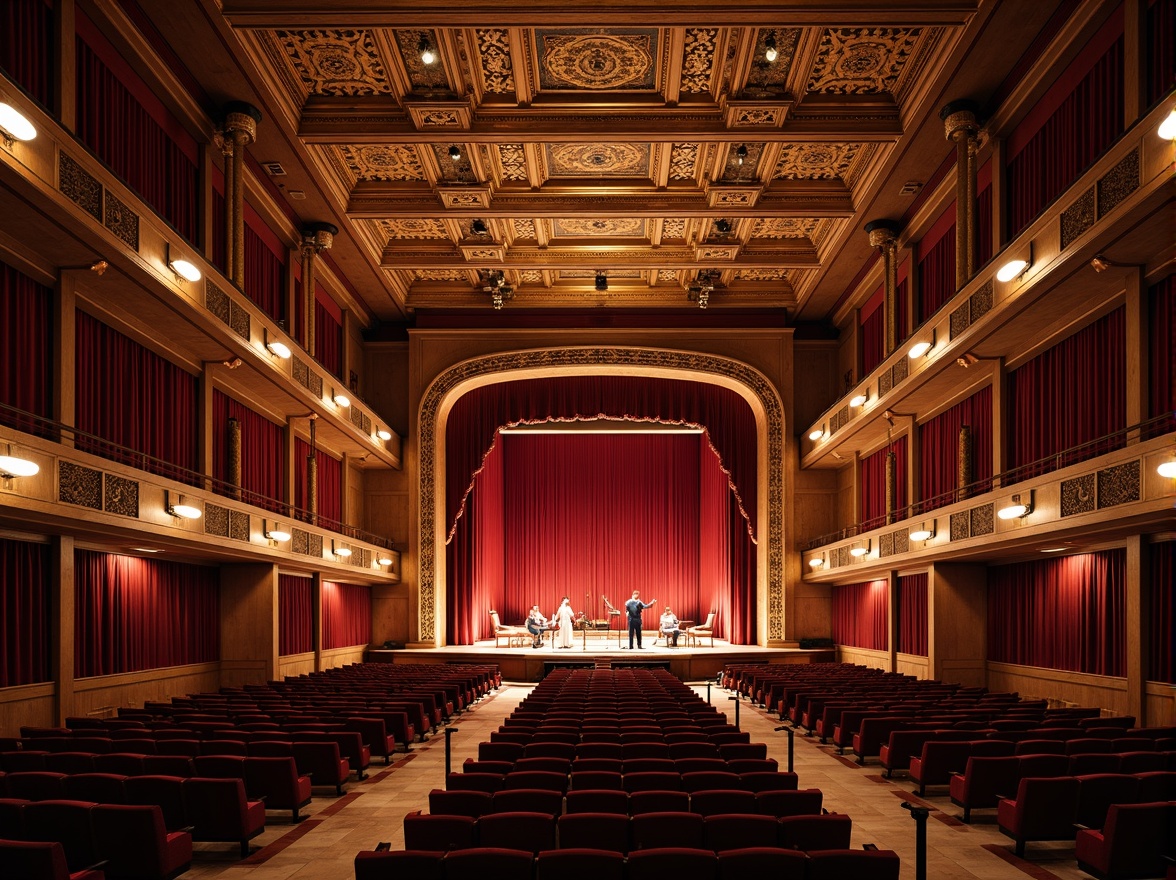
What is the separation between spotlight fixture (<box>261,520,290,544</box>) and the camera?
1627cm

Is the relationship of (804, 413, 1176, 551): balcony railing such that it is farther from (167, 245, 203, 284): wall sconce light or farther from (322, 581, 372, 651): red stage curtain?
(322, 581, 372, 651): red stage curtain

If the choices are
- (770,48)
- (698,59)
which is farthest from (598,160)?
(770,48)

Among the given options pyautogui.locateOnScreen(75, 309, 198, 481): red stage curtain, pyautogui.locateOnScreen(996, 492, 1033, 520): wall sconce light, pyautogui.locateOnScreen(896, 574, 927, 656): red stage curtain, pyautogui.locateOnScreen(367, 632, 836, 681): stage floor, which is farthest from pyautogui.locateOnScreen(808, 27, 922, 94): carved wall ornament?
pyautogui.locateOnScreen(367, 632, 836, 681): stage floor

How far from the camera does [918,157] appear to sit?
16734mm

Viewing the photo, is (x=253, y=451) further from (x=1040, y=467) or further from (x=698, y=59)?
Result: (x=1040, y=467)

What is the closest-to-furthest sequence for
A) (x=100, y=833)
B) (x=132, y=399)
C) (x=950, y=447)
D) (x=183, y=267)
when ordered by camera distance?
(x=100, y=833) < (x=183, y=267) < (x=132, y=399) < (x=950, y=447)

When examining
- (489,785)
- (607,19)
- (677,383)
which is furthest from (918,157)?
(489,785)

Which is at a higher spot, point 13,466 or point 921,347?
point 921,347

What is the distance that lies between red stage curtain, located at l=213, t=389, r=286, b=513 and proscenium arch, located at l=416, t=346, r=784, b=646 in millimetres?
5948

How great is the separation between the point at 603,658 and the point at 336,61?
14.2 metres

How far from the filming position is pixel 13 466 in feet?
29.9

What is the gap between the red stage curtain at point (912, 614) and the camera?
61.0 ft

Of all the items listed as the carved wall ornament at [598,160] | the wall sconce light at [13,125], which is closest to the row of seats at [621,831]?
the wall sconce light at [13,125]

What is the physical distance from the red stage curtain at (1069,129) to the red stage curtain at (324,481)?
47.0 ft
